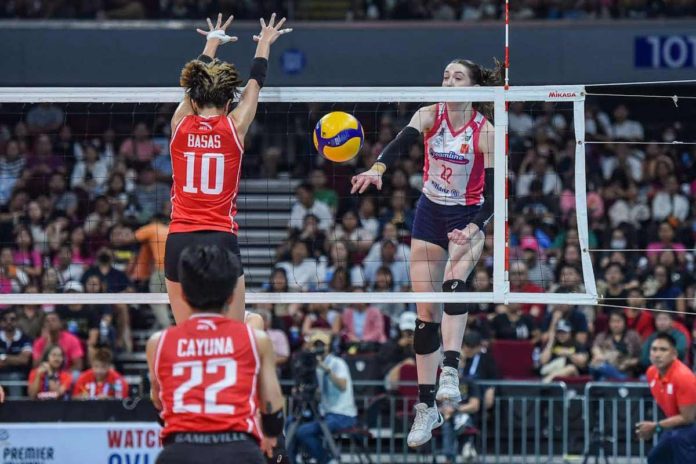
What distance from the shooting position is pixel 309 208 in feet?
67.7

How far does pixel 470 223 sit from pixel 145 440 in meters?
5.85

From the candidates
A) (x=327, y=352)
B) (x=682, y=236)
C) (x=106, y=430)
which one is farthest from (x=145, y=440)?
(x=682, y=236)

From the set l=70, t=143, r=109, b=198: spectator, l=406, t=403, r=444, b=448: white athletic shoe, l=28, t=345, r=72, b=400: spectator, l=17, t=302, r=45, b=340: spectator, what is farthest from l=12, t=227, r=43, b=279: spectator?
l=406, t=403, r=444, b=448: white athletic shoe

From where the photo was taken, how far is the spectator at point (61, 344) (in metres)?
16.8

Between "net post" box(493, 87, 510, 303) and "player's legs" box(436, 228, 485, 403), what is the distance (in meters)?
0.17

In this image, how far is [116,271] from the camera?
59.0 feet

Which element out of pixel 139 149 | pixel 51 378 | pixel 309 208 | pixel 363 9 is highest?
pixel 363 9

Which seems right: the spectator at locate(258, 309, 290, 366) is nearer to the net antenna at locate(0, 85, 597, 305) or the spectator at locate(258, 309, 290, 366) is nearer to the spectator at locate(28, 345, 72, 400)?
the spectator at locate(28, 345, 72, 400)

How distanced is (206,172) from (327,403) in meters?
7.36

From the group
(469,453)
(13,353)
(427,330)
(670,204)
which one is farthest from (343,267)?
(427,330)

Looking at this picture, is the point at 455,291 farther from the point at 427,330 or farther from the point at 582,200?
the point at 582,200

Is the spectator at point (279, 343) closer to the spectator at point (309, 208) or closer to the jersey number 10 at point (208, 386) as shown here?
the spectator at point (309, 208)

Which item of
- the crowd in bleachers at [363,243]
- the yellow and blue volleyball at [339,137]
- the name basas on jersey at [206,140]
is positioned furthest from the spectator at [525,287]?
the name basas on jersey at [206,140]

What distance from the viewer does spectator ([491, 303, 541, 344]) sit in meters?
17.5
